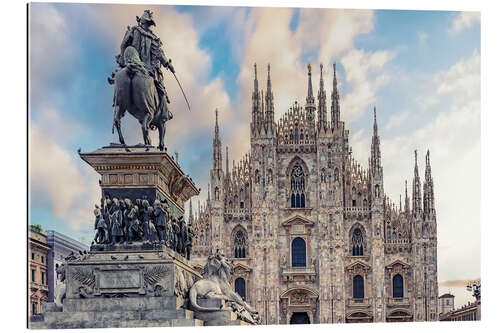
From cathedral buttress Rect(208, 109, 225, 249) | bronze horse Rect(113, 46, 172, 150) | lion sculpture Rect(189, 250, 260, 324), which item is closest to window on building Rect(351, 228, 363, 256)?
cathedral buttress Rect(208, 109, 225, 249)

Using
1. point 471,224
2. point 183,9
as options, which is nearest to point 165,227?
point 471,224

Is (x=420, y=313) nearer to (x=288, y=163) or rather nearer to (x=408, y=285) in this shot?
(x=408, y=285)

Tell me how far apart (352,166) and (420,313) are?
328 inches

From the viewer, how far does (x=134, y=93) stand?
10289 mm

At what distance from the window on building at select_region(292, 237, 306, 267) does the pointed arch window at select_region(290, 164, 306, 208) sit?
187 cm

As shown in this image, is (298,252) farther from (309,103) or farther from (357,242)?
(309,103)

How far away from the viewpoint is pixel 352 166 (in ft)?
151

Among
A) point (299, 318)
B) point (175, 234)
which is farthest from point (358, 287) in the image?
point (175, 234)

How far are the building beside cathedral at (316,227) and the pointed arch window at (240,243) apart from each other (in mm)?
52

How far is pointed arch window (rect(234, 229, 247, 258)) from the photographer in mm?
45250

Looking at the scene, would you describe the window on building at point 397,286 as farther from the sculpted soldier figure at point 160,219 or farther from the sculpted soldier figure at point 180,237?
the sculpted soldier figure at point 160,219

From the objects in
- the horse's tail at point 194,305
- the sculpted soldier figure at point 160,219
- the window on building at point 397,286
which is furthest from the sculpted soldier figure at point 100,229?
the window on building at point 397,286

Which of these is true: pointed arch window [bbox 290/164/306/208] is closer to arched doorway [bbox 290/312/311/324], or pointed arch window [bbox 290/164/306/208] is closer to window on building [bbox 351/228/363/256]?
window on building [bbox 351/228/363/256]

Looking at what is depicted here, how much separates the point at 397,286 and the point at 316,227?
17.0ft
